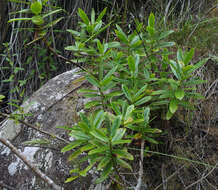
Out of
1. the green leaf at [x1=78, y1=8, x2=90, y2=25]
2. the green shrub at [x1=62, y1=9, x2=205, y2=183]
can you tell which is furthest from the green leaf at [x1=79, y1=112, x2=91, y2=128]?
the green leaf at [x1=78, y1=8, x2=90, y2=25]

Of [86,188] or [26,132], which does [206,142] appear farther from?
[26,132]

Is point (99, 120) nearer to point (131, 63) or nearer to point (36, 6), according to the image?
point (131, 63)

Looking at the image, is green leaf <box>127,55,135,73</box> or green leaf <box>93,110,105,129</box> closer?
green leaf <box>93,110,105,129</box>

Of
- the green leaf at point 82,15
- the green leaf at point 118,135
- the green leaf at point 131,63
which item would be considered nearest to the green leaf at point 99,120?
the green leaf at point 118,135

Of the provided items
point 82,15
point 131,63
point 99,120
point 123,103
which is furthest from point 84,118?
point 82,15

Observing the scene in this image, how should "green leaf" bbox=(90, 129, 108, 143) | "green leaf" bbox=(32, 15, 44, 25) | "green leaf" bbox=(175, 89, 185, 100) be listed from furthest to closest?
"green leaf" bbox=(175, 89, 185, 100)
"green leaf" bbox=(32, 15, 44, 25)
"green leaf" bbox=(90, 129, 108, 143)

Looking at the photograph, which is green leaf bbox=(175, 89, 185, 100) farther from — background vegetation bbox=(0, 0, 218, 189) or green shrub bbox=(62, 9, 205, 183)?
background vegetation bbox=(0, 0, 218, 189)

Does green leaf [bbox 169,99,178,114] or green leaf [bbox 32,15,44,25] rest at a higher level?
green leaf [bbox 32,15,44,25]

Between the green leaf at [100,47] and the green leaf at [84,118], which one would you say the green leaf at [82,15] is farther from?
the green leaf at [84,118]

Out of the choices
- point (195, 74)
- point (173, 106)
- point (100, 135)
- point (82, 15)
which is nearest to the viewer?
point (100, 135)

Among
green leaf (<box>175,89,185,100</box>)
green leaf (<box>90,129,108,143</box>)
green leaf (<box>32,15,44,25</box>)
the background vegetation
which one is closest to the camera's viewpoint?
green leaf (<box>90,129,108,143</box>)

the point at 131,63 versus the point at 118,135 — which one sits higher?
the point at 131,63

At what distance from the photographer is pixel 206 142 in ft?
3.58

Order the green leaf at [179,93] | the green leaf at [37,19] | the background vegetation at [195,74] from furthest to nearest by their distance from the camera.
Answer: the background vegetation at [195,74] < the green leaf at [179,93] < the green leaf at [37,19]
